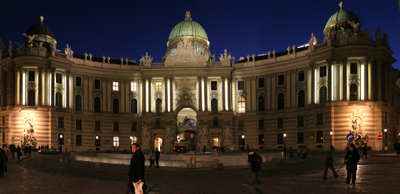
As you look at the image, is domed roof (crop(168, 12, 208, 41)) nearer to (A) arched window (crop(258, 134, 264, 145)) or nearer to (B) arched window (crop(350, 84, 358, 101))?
(A) arched window (crop(258, 134, 264, 145))

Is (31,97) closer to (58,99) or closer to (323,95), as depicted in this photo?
(58,99)

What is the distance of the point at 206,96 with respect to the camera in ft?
258

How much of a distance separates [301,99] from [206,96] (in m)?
18.4

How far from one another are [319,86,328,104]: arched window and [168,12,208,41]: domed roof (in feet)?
115

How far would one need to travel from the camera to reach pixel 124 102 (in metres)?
81.2

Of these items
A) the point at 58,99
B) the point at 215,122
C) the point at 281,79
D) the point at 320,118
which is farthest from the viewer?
the point at 215,122

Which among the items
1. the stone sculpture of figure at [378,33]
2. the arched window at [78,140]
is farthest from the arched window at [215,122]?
the stone sculpture of figure at [378,33]

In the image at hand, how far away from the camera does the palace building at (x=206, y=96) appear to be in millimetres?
64438

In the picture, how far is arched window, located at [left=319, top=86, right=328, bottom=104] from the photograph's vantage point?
2633 inches

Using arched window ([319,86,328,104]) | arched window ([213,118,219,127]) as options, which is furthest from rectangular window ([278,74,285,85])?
arched window ([213,118,219,127])

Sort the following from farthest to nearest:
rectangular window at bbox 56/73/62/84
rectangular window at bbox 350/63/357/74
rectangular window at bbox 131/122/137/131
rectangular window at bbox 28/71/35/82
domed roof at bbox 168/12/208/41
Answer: domed roof at bbox 168/12/208/41 → rectangular window at bbox 131/122/137/131 → rectangular window at bbox 56/73/62/84 → rectangular window at bbox 28/71/35/82 → rectangular window at bbox 350/63/357/74

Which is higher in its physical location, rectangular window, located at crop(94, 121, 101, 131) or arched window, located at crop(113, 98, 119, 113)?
arched window, located at crop(113, 98, 119, 113)

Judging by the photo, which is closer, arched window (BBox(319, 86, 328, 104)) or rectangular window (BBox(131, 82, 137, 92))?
arched window (BBox(319, 86, 328, 104))

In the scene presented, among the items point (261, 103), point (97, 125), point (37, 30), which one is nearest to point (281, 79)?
point (261, 103)
